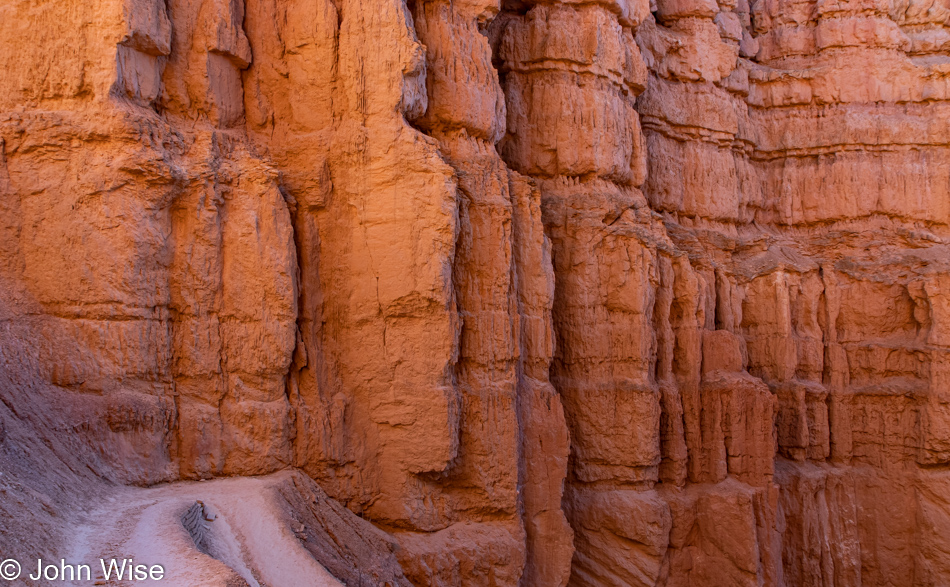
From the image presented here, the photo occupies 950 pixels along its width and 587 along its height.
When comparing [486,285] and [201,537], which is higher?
[486,285]

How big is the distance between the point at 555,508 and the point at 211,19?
9116 mm

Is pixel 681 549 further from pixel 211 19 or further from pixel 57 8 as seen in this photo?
pixel 57 8

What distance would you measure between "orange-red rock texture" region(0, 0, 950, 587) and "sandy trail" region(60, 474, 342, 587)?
0.08 metres

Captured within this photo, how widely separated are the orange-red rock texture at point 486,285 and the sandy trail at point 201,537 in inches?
3.0

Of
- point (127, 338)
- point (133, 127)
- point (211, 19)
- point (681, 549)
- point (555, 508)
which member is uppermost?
point (211, 19)

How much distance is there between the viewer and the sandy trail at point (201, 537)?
308 inches

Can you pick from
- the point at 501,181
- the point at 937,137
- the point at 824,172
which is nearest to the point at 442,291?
the point at 501,181

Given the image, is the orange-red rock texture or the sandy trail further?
the orange-red rock texture

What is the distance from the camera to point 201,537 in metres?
9.16

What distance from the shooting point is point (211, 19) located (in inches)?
472

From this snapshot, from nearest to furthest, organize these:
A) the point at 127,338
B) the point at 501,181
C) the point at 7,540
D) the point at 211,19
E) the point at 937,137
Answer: the point at 7,540, the point at 127,338, the point at 211,19, the point at 501,181, the point at 937,137

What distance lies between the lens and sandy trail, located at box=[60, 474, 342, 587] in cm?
782

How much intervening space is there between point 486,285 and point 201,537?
19.5 feet

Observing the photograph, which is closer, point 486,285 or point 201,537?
point 201,537
